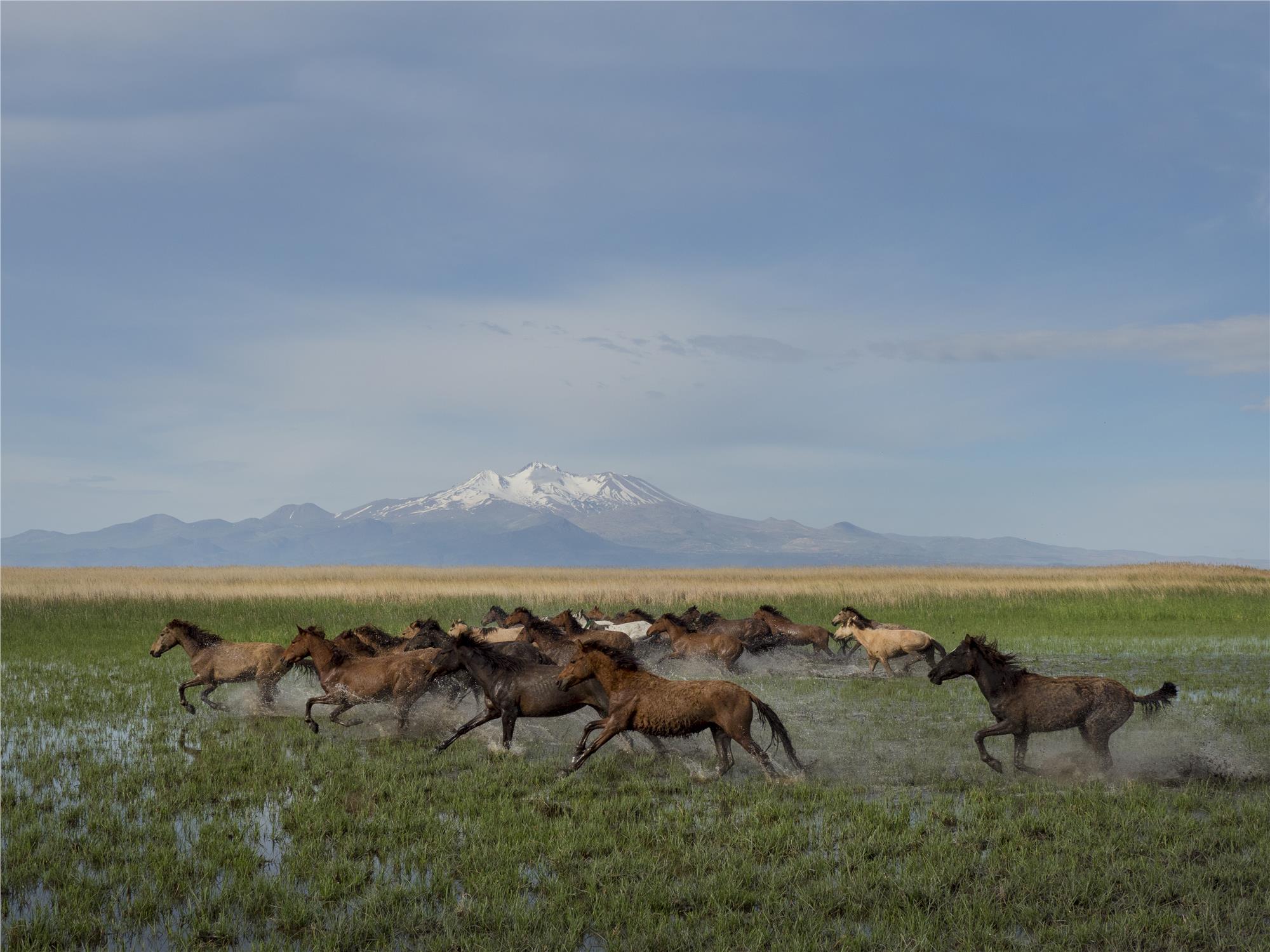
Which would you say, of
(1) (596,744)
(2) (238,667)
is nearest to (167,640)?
(2) (238,667)

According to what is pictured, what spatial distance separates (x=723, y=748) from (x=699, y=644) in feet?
31.0

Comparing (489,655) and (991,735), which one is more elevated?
(489,655)

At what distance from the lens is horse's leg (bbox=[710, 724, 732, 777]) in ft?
34.3

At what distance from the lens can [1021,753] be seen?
35.2ft

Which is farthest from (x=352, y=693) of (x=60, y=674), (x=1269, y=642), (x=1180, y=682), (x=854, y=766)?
(x=1269, y=642)

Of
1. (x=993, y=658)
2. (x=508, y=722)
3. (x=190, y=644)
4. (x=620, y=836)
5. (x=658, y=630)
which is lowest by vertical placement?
(x=620, y=836)

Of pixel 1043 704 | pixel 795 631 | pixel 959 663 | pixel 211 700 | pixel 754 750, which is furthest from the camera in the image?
pixel 795 631

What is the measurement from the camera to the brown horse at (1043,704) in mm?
10703

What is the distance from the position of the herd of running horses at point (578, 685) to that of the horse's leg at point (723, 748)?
2cm

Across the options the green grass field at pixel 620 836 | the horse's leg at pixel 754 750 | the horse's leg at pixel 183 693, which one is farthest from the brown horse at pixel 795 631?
the horse's leg at pixel 183 693

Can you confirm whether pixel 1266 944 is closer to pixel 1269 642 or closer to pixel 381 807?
Answer: pixel 381 807

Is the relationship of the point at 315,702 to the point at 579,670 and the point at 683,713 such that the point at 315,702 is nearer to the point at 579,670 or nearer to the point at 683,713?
the point at 579,670

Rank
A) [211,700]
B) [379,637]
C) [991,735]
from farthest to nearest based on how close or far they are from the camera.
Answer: [379,637]
[211,700]
[991,735]

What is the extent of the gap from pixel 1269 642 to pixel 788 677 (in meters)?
16.6
